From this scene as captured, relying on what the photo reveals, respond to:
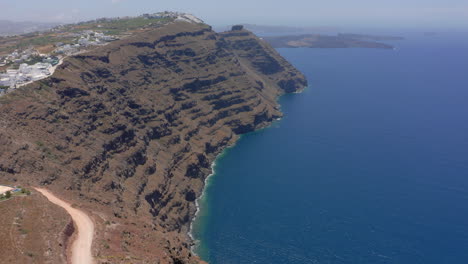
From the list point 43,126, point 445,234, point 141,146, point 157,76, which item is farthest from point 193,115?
point 445,234

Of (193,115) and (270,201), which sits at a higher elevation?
(193,115)

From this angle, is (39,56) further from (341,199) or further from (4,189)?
(341,199)

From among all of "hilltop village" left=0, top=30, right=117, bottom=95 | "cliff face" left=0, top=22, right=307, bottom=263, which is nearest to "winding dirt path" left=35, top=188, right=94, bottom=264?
"cliff face" left=0, top=22, right=307, bottom=263

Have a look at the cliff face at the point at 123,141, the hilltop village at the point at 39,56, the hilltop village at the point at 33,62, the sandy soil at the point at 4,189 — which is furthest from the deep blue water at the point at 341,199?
the hilltop village at the point at 39,56

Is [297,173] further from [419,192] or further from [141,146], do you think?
[141,146]

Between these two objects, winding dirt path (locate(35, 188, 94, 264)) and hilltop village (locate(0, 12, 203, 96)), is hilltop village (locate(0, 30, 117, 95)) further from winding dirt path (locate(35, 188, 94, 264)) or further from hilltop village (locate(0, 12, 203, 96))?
winding dirt path (locate(35, 188, 94, 264))

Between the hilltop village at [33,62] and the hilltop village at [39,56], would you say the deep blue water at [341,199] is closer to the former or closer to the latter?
the hilltop village at [33,62]

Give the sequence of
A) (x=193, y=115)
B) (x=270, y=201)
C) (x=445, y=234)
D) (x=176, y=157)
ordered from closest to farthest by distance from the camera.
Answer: (x=445, y=234) → (x=270, y=201) → (x=176, y=157) → (x=193, y=115)
